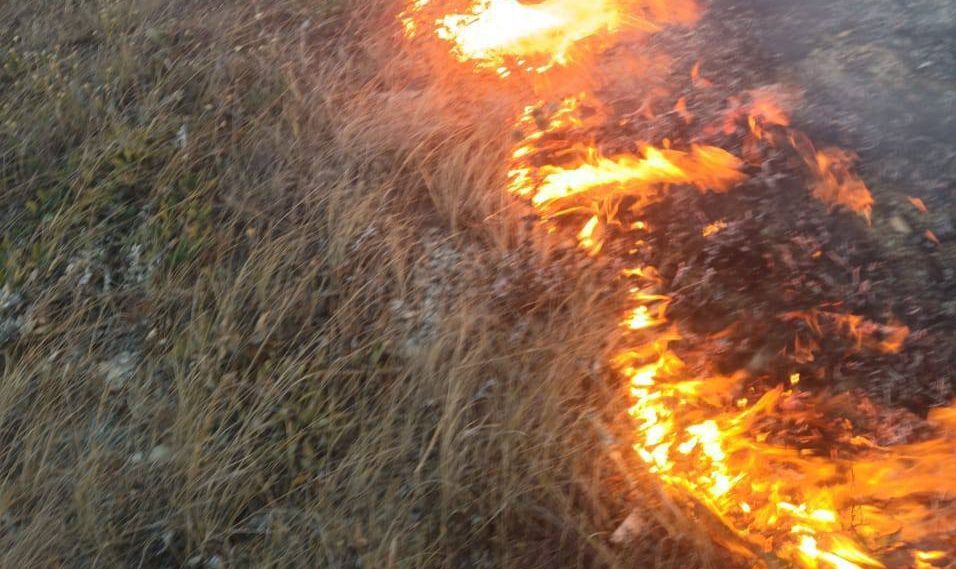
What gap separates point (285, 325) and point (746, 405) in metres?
1.77

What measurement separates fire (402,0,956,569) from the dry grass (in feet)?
0.52

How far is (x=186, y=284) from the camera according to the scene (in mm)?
4023

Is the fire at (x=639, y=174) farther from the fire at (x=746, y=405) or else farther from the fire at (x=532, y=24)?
the fire at (x=532, y=24)

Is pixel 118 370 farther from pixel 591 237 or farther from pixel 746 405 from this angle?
pixel 746 405

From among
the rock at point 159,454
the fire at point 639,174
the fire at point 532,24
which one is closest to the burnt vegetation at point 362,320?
the rock at point 159,454

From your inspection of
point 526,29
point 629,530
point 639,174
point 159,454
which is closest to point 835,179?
point 639,174

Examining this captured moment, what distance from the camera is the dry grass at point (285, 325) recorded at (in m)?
3.15

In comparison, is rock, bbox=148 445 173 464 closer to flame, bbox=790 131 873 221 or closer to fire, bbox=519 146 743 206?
fire, bbox=519 146 743 206

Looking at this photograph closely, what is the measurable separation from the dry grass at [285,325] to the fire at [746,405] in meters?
0.16

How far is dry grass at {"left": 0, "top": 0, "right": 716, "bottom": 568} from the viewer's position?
3.15m

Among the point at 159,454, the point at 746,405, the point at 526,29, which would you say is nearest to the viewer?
the point at 746,405

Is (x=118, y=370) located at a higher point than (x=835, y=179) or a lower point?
lower

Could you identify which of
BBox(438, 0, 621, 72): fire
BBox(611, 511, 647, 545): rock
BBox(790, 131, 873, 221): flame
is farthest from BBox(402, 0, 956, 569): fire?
BBox(438, 0, 621, 72): fire

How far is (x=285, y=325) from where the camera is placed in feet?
12.4
